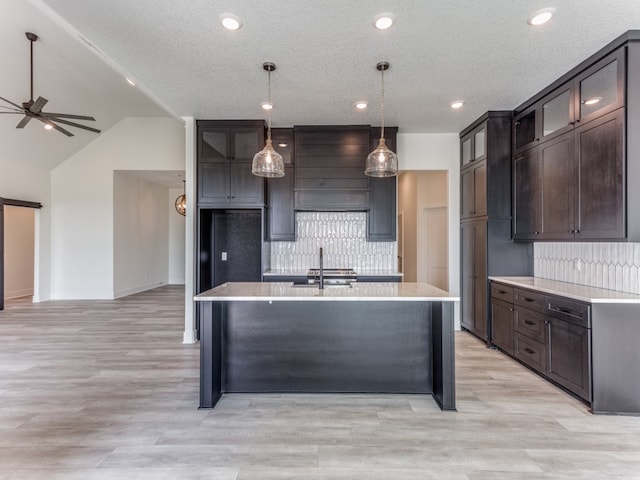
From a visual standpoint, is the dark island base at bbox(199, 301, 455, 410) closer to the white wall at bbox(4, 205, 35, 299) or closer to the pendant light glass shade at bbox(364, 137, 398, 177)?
the pendant light glass shade at bbox(364, 137, 398, 177)

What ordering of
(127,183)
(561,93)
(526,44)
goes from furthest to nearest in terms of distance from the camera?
(127,183) < (561,93) < (526,44)

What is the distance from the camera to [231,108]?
4445mm

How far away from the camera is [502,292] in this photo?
4152 millimetres

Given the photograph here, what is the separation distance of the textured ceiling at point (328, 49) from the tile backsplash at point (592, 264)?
1823mm

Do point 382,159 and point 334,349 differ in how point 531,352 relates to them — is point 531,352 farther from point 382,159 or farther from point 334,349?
point 382,159

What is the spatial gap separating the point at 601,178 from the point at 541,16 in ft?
4.83

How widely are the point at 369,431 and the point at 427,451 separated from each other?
1.38 feet

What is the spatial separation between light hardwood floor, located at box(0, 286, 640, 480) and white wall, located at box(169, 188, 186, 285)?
6.77 metres

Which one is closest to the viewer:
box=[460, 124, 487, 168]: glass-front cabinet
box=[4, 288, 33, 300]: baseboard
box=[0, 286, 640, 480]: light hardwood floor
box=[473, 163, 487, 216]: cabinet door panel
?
Answer: box=[0, 286, 640, 480]: light hardwood floor

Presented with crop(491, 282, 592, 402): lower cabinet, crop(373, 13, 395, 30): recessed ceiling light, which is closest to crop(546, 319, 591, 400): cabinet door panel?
crop(491, 282, 592, 402): lower cabinet

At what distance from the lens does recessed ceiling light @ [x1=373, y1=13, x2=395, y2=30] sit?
2.54 meters

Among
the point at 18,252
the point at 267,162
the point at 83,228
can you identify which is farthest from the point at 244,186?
the point at 18,252

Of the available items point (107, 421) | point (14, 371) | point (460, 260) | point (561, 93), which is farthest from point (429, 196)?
point (14, 371)

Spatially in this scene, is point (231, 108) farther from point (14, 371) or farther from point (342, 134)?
point (14, 371)
